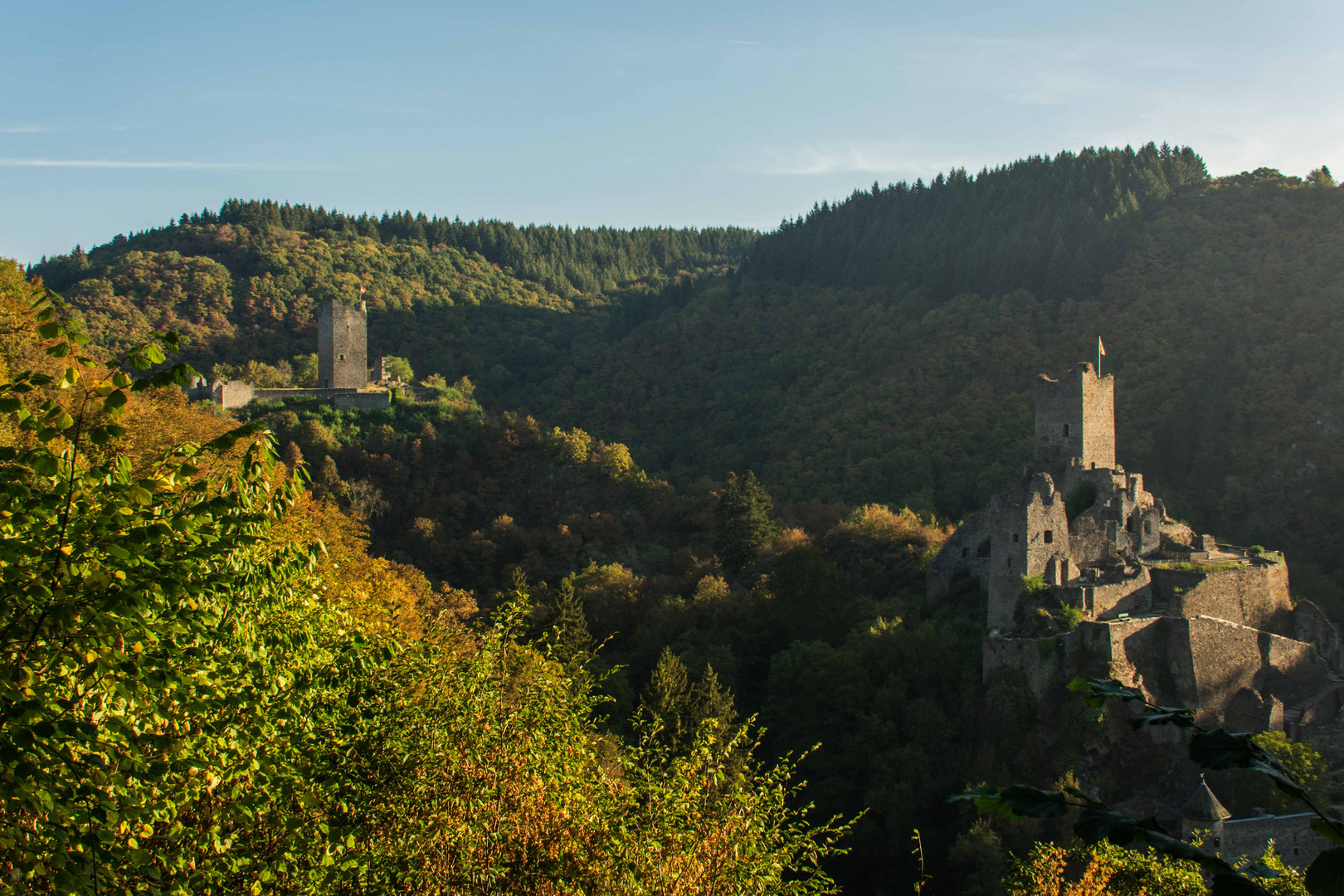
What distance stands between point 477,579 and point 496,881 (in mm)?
38695

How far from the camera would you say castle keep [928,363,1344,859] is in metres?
28.9

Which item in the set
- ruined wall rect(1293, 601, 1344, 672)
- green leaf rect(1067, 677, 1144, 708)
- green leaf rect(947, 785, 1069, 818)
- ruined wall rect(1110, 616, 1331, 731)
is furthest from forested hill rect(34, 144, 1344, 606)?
green leaf rect(947, 785, 1069, 818)

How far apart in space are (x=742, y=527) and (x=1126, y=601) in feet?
Result: 61.5

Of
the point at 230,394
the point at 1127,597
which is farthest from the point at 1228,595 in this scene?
the point at 230,394

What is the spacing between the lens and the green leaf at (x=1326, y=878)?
166 inches

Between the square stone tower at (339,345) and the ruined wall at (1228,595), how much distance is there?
147ft

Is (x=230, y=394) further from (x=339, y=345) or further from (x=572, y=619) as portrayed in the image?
(x=572, y=619)

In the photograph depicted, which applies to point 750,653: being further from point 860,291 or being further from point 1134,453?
point 860,291

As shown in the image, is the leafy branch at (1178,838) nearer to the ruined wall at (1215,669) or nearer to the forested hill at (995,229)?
the ruined wall at (1215,669)

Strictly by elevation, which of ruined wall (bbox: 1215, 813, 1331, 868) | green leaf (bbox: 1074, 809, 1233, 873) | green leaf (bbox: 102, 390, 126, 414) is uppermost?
green leaf (bbox: 102, 390, 126, 414)

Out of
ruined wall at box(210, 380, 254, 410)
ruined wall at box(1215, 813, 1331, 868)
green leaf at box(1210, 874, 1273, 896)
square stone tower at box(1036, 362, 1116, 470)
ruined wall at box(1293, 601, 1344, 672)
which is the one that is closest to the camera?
green leaf at box(1210, 874, 1273, 896)

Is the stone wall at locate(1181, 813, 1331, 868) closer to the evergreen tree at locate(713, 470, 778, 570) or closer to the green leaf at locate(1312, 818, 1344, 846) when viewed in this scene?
the green leaf at locate(1312, 818, 1344, 846)

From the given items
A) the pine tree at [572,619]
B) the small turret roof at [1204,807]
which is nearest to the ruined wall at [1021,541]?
the small turret roof at [1204,807]

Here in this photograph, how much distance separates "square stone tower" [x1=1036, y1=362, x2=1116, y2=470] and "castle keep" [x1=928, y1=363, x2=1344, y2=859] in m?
0.05
